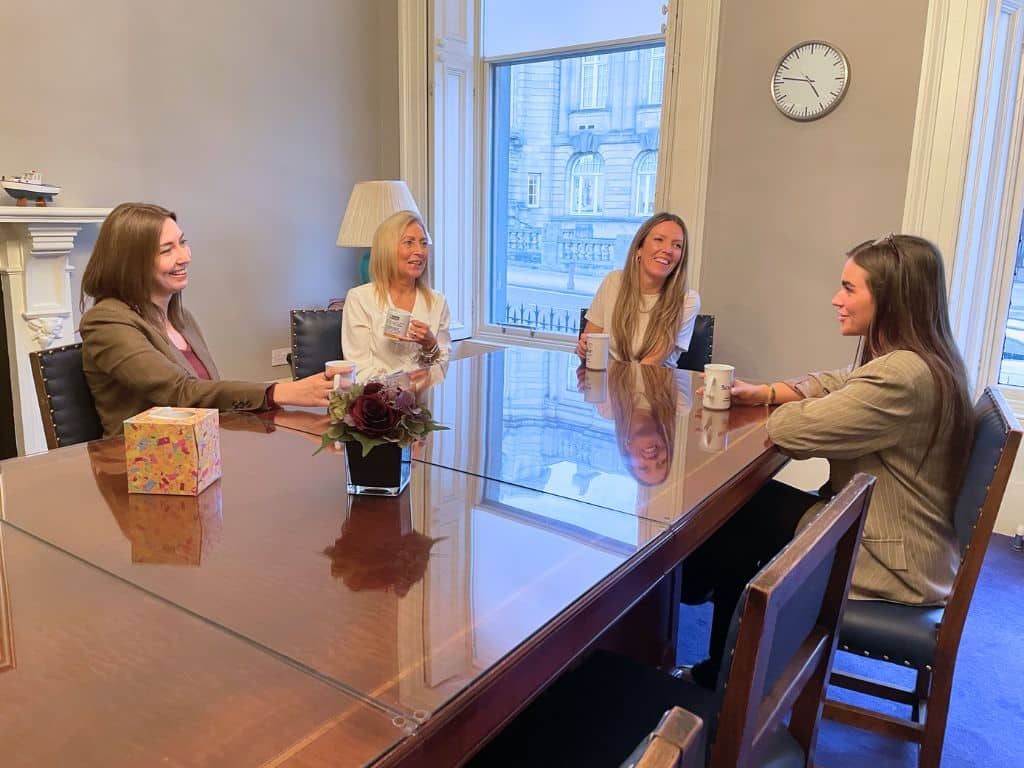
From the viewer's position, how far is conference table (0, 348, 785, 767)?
0.68 meters

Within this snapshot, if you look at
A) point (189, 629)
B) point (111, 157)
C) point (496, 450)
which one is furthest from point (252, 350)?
point (189, 629)

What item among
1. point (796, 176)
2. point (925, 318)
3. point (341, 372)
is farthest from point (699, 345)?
point (341, 372)

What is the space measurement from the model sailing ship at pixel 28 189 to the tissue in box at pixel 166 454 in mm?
2133

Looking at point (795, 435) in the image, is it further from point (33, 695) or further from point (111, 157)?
point (111, 157)

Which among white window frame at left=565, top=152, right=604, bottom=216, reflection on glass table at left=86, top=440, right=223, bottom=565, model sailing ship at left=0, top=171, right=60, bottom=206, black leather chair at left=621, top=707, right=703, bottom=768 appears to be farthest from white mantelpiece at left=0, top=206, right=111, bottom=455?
black leather chair at left=621, top=707, right=703, bottom=768

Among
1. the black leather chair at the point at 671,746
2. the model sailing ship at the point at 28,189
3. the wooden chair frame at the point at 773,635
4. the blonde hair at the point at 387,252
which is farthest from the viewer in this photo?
the model sailing ship at the point at 28,189

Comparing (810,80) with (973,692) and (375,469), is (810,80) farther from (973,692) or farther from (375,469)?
(375,469)

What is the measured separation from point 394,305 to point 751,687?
209cm

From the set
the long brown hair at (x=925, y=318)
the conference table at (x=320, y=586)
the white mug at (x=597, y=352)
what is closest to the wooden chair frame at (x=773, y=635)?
the conference table at (x=320, y=586)

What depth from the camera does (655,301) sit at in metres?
2.80

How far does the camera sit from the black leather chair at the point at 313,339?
269 cm

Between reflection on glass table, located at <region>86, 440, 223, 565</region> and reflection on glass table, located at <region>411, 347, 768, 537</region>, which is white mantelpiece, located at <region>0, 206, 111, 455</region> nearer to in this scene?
reflection on glass table, located at <region>411, 347, 768, 537</region>

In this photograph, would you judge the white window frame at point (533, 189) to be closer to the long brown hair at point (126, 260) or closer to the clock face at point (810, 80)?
the clock face at point (810, 80)

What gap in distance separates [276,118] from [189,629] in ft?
11.6
